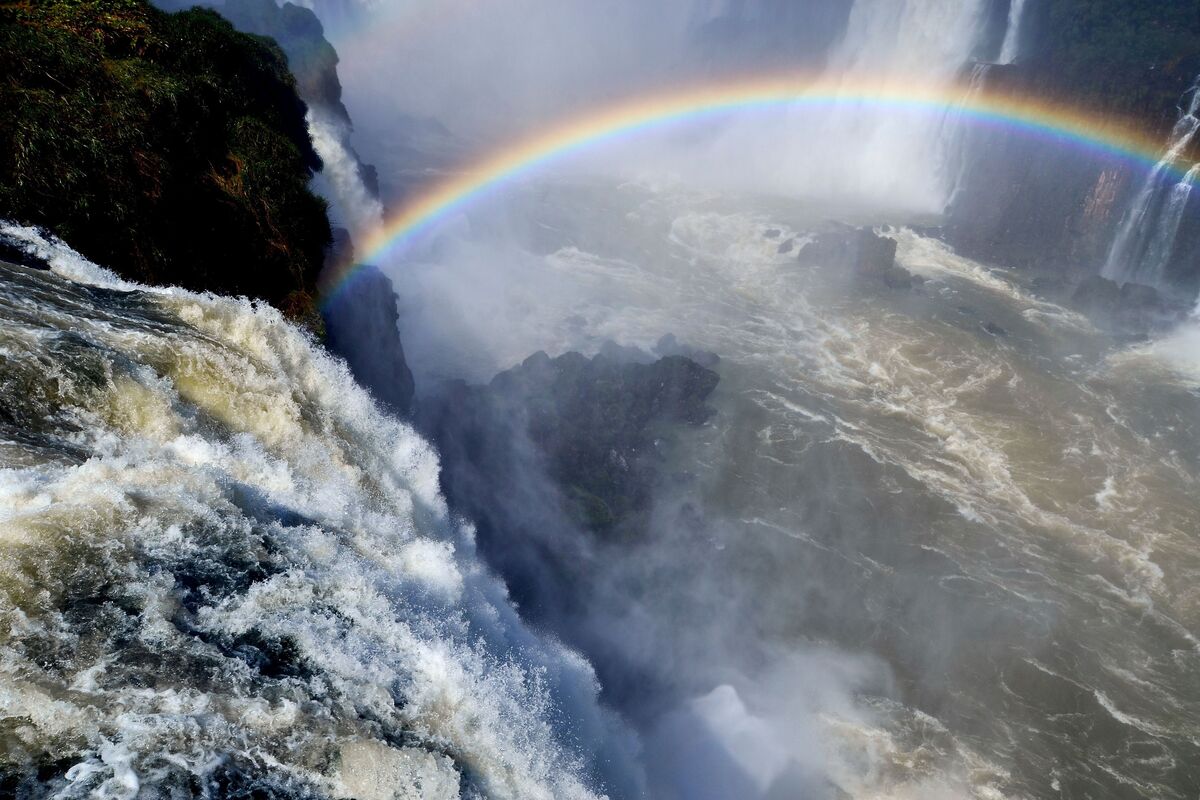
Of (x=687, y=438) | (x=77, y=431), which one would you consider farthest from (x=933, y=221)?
(x=77, y=431)

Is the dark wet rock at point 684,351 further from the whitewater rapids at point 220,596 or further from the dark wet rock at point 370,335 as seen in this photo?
the whitewater rapids at point 220,596

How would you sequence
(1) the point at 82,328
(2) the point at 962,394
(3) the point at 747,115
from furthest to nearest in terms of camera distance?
(3) the point at 747,115, (2) the point at 962,394, (1) the point at 82,328

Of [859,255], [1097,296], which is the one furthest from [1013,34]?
[1097,296]

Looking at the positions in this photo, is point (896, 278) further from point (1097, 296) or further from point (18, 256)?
point (18, 256)

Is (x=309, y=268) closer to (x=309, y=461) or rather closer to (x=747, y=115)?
(x=309, y=461)

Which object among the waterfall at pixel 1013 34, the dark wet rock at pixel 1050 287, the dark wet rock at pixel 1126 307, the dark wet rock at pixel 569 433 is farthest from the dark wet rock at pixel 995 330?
the waterfall at pixel 1013 34

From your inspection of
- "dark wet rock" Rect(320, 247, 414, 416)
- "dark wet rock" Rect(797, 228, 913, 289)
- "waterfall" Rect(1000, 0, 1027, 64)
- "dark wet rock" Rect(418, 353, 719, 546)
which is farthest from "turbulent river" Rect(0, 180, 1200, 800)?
"waterfall" Rect(1000, 0, 1027, 64)
